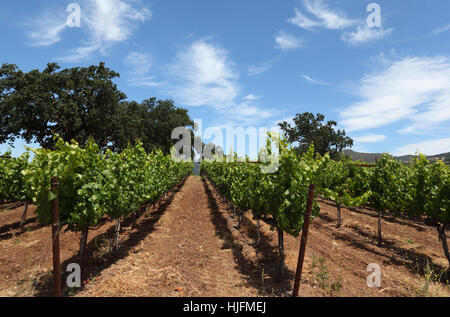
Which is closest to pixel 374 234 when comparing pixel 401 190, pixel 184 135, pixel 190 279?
pixel 401 190

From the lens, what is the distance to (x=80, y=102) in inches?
1070

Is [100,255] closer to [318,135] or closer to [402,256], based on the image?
[402,256]

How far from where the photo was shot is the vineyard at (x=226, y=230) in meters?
6.03

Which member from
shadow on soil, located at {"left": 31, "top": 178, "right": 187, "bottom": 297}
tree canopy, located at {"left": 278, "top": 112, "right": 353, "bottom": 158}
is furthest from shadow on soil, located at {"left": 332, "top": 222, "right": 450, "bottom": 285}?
tree canopy, located at {"left": 278, "top": 112, "right": 353, "bottom": 158}

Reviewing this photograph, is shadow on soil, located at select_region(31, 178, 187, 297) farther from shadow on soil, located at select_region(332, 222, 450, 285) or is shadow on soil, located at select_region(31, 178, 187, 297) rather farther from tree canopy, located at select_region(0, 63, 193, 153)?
→ tree canopy, located at select_region(0, 63, 193, 153)

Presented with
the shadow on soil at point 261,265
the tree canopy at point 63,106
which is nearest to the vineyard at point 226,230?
the shadow on soil at point 261,265

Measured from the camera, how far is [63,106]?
82.1 ft

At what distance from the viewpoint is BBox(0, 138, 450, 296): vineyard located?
19.8 feet

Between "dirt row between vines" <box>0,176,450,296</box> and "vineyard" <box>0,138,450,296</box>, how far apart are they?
1.8 inches

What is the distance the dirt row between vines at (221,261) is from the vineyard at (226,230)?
0.05 m

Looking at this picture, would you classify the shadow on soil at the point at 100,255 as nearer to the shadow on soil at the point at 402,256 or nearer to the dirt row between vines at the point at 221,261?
the dirt row between vines at the point at 221,261

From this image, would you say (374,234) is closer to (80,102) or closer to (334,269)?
(334,269)
